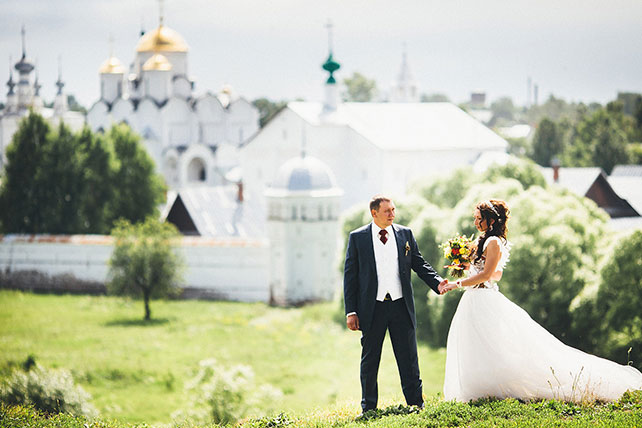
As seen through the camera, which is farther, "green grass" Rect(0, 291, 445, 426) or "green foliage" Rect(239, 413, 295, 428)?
"green grass" Rect(0, 291, 445, 426)

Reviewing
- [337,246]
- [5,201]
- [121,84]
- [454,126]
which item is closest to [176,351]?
[337,246]

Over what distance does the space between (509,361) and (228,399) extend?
9.62m

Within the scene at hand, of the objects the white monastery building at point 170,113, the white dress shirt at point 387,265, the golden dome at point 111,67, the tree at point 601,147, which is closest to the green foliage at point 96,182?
the white monastery building at point 170,113

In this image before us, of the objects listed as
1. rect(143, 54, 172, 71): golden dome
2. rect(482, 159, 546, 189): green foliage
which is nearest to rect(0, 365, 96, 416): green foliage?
rect(482, 159, 546, 189): green foliage

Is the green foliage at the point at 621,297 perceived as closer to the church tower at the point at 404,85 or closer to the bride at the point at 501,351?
the bride at the point at 501,351

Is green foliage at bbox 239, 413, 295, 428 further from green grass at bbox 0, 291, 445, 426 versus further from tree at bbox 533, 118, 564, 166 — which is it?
tree at bbox 533, 118, 564, 166

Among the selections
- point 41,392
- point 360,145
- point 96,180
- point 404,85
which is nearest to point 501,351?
point 41,392

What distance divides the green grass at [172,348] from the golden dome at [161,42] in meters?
29.1

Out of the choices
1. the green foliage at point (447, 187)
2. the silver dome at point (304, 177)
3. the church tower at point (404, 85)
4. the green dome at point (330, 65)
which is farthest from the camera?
the church tower at point (404, 85)

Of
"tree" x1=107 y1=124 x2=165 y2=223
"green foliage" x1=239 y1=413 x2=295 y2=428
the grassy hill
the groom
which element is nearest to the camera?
the groom

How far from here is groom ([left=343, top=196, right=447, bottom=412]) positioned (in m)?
7.22

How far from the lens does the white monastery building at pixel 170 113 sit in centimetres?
5603

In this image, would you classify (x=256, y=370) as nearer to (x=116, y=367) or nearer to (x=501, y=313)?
(x=116, y=367)

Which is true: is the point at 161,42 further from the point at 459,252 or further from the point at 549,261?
the point at 459,252
